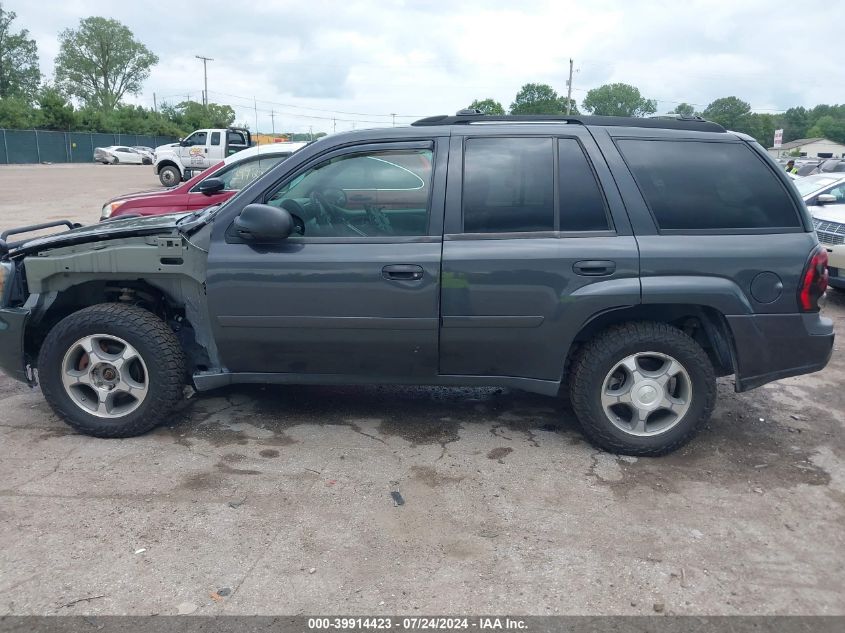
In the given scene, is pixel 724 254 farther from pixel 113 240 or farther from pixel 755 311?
pixel 113 240

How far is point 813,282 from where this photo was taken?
3.92 metres

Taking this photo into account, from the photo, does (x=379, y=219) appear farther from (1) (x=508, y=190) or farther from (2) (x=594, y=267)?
(2) (x=594, y=267)

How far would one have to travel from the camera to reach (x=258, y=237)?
3938mm

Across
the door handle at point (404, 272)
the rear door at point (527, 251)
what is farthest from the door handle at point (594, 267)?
the door handle at point (404, 272)

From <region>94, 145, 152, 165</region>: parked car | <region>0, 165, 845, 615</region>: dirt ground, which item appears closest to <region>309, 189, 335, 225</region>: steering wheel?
<region>0, 165, 845, 615</region>: dirt ground

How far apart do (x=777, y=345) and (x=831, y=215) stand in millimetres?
5864

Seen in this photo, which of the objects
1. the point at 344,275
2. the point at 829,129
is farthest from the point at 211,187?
the point at 829,129

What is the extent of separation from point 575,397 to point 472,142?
155cm

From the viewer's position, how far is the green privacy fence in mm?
49188

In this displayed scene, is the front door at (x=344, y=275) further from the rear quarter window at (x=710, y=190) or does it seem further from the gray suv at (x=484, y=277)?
the rear quarter window at (x=710, y=190)

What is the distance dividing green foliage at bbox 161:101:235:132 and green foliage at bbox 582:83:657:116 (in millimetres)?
39640

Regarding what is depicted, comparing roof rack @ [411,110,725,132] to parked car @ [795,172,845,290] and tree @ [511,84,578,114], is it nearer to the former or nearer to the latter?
parked car @ [795,172,845,290]

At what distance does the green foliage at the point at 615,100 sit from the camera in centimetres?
7438

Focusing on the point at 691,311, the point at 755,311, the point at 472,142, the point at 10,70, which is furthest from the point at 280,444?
the point at 10,70
